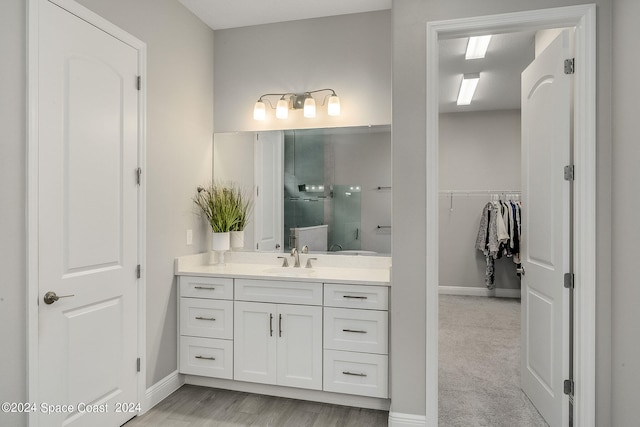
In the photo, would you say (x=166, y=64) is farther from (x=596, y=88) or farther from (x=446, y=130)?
(x=446, y=130)

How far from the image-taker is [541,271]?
2.41 meters

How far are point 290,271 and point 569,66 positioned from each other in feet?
7.14

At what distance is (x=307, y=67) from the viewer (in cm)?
312

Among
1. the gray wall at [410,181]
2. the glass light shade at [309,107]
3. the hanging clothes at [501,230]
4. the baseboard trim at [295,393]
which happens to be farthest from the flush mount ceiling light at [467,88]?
the baseboard trim at [295,393]

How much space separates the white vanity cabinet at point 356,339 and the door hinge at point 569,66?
5.33 ft

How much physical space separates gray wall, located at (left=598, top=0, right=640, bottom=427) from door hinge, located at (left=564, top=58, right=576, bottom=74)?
0.18 metres

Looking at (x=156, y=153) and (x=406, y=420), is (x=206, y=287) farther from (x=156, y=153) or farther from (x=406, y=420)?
(x=406, y=420)

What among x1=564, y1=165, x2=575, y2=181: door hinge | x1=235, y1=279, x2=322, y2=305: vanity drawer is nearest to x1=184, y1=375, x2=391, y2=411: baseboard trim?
x1=235, y1=279, x2=322, y2=305: vanity drawer

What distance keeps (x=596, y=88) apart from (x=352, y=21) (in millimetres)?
1774

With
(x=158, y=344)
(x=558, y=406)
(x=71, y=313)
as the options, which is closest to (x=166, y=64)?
(x=71, y=313)

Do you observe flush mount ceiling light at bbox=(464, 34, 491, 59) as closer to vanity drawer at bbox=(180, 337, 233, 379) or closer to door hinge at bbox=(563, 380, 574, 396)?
door hinge at bbox=(563, 380, 574, 396)

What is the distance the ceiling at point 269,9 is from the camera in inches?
112

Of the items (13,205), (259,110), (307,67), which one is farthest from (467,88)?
(13,205)

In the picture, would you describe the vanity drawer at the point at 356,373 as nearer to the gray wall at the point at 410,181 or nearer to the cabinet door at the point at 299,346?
the cabinet door at the point at 299,346
